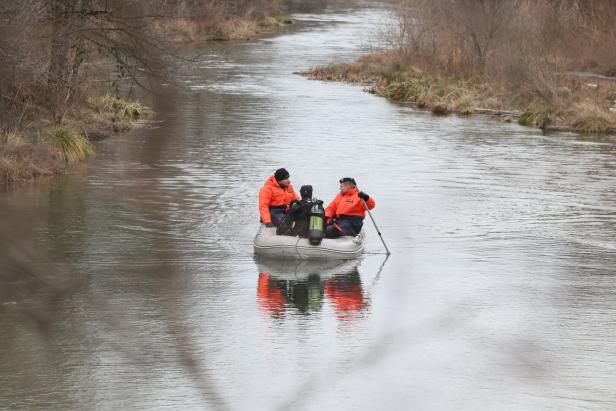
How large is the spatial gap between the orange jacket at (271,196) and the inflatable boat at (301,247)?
0.29m

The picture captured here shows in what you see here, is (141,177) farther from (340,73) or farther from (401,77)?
(340,73)

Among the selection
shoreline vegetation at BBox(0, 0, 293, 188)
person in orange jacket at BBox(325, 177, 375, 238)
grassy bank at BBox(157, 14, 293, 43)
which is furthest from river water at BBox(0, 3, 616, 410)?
grassy bank at BBox(157, 14, 293, 43)

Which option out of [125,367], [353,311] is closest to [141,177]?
[353,311]

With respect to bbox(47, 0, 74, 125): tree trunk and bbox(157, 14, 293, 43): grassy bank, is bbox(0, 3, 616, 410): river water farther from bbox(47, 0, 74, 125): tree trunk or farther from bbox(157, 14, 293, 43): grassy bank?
bbox(157, 14, 293, 43): grassy bank

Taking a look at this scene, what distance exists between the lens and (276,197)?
Answer: 18.2 metres

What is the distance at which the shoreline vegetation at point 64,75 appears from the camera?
75.3 feet

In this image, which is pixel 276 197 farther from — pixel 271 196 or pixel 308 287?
pixel 308 287

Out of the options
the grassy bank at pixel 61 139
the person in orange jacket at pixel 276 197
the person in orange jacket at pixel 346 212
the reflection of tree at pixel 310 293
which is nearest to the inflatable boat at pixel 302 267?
the reflection of tree at pixel 310 293

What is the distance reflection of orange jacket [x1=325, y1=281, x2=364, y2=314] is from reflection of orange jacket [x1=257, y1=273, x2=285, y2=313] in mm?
696

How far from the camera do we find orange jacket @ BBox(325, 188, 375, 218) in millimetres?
17891

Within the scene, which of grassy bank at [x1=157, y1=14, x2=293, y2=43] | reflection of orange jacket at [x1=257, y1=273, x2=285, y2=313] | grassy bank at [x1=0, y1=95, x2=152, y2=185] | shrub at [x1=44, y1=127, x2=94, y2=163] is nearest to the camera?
reflection of orange jacket at [x1=257, y1=273, x2=285, y2=313]

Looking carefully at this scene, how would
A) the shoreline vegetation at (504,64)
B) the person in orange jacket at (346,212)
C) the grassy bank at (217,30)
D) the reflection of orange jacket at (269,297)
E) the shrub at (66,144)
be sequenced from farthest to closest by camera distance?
the grassy bank at (217,30) < the shoreline vegetation at (504,64) < the shrub at (66,144) < the person in orange jacket at (346,212) < the reflection of orange jacket at (269,297)

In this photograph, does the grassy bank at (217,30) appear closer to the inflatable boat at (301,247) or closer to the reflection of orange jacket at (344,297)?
the inflatable boat at (301,247)

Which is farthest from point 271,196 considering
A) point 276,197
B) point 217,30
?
point 217,30
